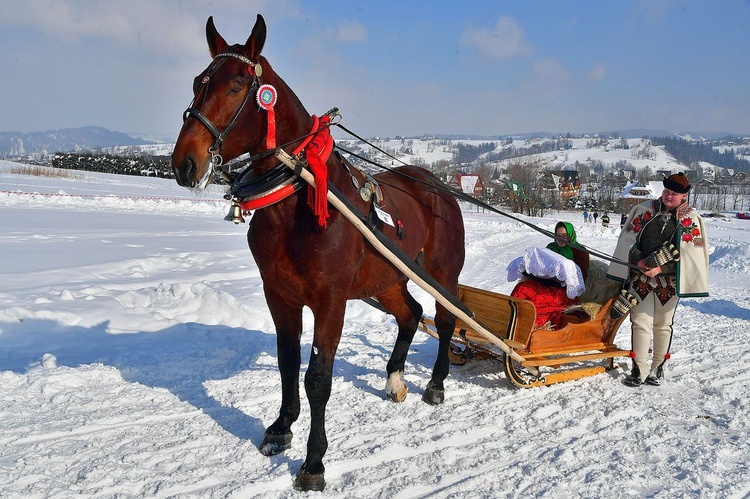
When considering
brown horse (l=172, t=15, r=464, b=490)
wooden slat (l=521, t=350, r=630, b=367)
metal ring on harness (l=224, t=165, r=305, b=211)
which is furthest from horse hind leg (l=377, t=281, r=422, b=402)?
metal ring on harness (l=224, t=165, r=305, b=211)

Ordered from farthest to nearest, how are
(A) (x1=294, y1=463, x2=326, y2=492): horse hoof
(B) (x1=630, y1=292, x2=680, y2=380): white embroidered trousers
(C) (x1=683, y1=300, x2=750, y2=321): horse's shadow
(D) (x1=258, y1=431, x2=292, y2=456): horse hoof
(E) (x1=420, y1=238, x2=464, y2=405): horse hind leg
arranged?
(C) (x1=683, y1=300, x2=750, y2=321): horse's shadow < (B) (x1=630, y1=292, x2=680, y2=380): white embroidered trousers < (E) (x1=420, y1=238, x2=464, y2=405): horse hind leg < (D) (x1=258, y1=431, x2=292, y2=456): horse hoof < (A) (x1=294, y1=463, x2=326, y2=492): horse hoof

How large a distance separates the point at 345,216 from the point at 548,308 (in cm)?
315

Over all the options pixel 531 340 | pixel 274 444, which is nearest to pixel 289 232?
pixel 274 444

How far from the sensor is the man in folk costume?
487 cm

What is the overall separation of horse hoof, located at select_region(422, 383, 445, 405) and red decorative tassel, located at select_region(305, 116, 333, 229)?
2.07 metres

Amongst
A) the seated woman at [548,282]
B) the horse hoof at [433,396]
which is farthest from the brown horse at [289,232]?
the seated woman at [548,282]

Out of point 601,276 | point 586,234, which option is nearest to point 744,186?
point 586,234

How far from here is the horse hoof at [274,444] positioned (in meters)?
3.52

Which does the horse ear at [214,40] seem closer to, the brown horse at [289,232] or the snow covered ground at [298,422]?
the brown horse at [289,232]

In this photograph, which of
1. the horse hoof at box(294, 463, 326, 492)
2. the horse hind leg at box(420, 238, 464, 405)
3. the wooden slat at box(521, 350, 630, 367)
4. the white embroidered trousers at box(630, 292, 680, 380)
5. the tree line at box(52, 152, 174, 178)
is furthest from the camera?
the tree line at box(52, 152, 174, 178)

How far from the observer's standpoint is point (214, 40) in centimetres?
303

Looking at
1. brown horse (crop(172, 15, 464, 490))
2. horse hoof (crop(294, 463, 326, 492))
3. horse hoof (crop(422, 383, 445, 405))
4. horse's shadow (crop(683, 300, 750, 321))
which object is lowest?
horse's shadow (crop(683, 300, 750, 321))

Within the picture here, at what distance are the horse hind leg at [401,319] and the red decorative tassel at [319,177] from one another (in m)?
1.85

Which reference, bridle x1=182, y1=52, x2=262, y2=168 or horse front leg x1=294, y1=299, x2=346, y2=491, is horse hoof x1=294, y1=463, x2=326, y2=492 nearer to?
horse front leg x1=294, y1=299, x2=346, y2=491
